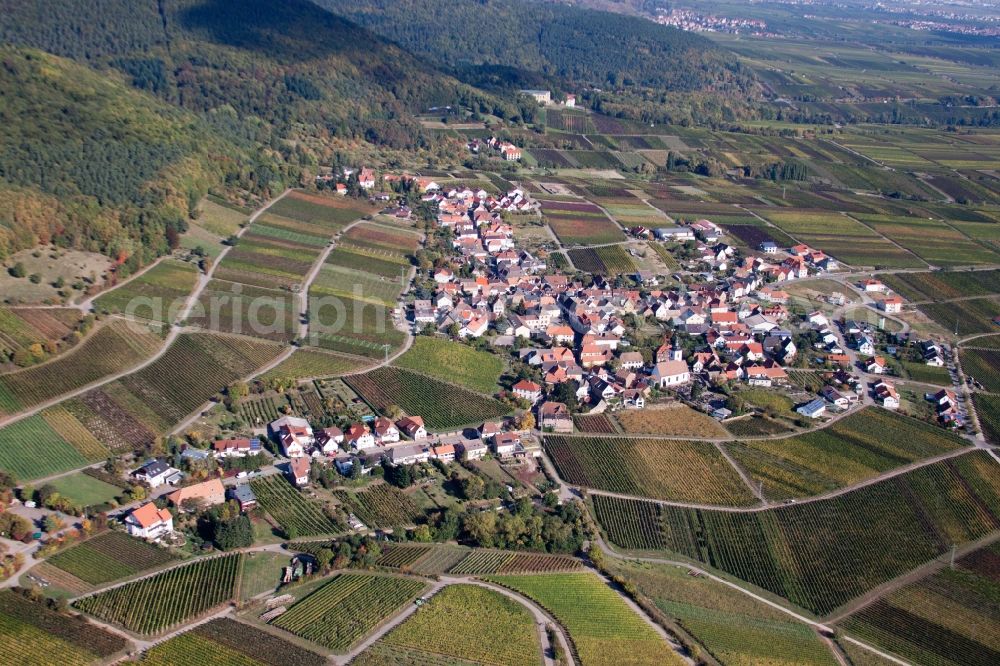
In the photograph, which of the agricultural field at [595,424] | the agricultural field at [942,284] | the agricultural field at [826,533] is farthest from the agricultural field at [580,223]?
the agricultural field at [826,533]

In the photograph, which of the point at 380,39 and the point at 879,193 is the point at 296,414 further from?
the point at 380,39

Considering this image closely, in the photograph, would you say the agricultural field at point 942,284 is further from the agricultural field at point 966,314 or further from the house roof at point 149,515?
the house roof at point 149,515

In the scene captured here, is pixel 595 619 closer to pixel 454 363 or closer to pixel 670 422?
pixel 670 422

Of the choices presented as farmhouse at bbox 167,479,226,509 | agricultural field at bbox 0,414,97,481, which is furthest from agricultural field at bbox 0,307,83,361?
farmhouse at bbox 167,479,226,509

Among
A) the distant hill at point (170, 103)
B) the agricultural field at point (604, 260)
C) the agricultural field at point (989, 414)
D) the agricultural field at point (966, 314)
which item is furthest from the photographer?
the agricultural field at point (604, 260)

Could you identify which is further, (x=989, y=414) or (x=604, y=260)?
(x=604, y=260)

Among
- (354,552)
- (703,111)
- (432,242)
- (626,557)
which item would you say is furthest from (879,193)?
(354,552)

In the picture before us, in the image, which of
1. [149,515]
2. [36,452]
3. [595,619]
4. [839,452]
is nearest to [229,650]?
[149,515]
